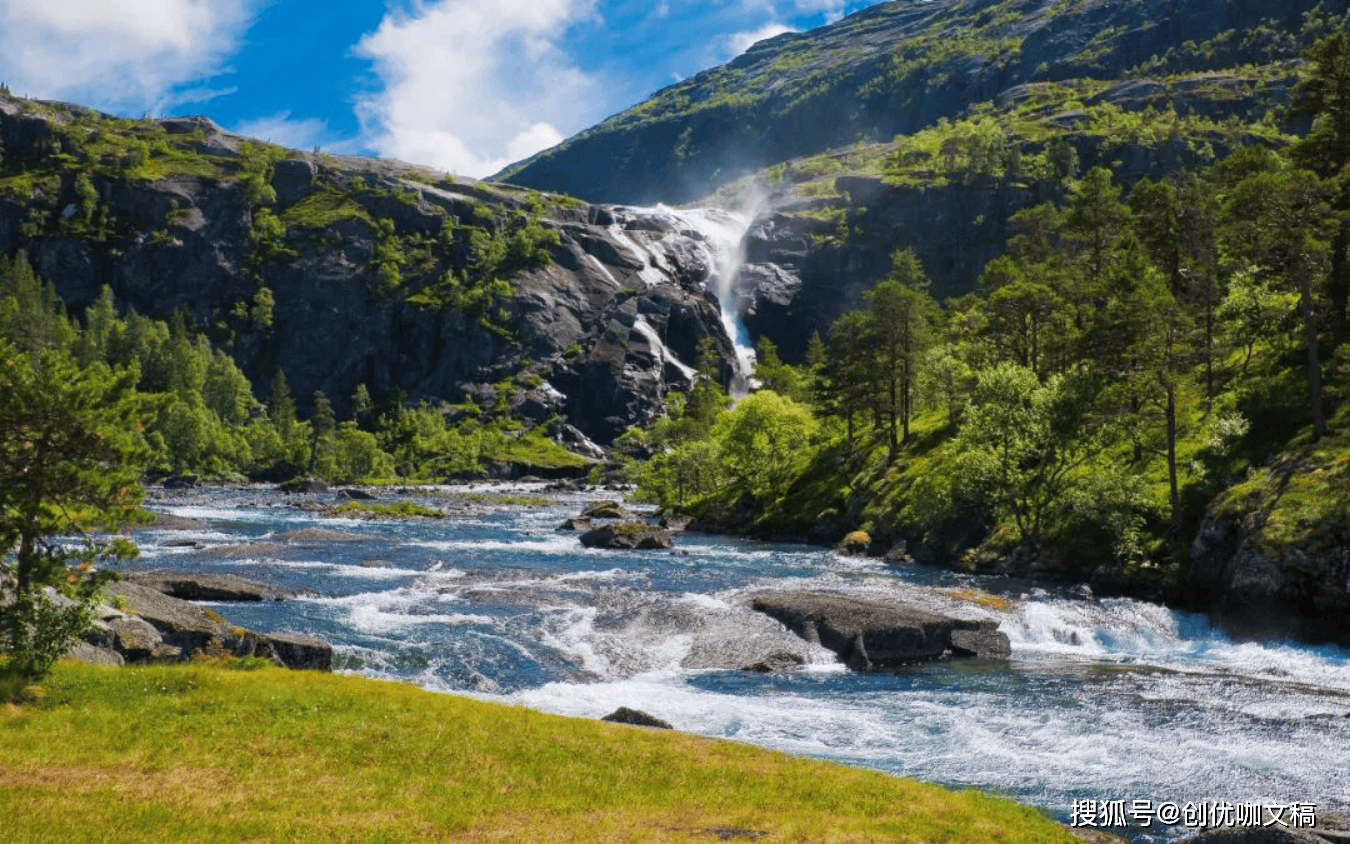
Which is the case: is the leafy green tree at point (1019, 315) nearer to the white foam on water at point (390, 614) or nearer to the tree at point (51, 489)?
the white foam on water at point (390, 614)

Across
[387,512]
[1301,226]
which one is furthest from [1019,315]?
[387,512]

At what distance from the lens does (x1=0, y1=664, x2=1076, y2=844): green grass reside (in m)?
16.6

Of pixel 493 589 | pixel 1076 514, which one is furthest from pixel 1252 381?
pixel 493 589

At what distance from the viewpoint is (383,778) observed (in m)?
19.6

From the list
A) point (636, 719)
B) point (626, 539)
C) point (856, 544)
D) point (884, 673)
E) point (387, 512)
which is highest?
point (387, 512)

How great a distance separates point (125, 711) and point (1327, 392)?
63.1 m

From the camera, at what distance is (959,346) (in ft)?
318

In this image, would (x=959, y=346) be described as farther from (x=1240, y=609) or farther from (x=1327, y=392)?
(x=1240, y=609)

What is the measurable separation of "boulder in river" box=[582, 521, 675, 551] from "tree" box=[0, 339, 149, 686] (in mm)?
54524

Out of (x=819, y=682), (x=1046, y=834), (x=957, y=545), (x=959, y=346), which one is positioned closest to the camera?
(x=1046, y=834)

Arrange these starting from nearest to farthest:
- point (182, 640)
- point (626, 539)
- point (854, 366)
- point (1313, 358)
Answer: point (182, 640) → point (1313, 358) → point (626, 539) → point (854, 366)

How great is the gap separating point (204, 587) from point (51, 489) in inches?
1036

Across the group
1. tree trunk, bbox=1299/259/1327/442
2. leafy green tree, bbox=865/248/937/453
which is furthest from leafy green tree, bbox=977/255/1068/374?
tree trunk, bbox=1299/259/1327/442

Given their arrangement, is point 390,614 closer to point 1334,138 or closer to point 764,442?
point 1334,138
